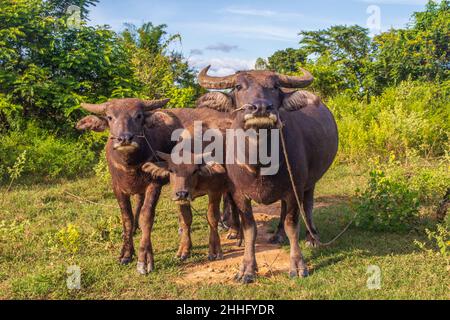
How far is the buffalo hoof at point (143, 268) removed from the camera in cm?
424

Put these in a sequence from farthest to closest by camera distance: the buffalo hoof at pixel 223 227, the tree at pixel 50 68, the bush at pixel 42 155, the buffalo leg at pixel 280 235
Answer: the tree at pixel 50 68, the bush at pixel 42 155, the buffalo hoof at pixel 223 227, the buffalo leg at pixel 280 235

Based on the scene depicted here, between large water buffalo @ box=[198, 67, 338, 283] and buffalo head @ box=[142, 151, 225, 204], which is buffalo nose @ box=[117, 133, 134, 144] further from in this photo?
large water buffalo @ box=[198, 67, 338, 283]

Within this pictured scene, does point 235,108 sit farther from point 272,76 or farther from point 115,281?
point 115,281

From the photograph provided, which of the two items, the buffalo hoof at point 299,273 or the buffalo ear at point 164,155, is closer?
the buffalo hoof at point 299,273

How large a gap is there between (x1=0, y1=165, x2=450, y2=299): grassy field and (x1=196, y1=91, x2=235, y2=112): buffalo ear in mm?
1604

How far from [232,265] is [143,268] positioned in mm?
906

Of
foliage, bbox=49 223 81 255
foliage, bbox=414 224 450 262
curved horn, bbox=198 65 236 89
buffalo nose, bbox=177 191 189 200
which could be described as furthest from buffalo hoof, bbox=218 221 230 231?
curved horn, bbox=198 65 236 89

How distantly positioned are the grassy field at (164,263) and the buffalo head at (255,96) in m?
1.49

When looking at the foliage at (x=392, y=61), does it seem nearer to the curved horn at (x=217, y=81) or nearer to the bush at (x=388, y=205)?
the bush at (x=388, y=205)

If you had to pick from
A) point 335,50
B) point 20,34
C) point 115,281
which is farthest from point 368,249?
point 335,50

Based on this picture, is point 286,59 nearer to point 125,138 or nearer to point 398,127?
point 398,127

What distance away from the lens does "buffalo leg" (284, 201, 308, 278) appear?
13.6 ft

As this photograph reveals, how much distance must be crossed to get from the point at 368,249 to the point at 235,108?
223cm

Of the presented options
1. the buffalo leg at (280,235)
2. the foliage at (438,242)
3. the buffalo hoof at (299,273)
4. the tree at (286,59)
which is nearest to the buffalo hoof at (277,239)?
the buffalo leg at (280,235)
